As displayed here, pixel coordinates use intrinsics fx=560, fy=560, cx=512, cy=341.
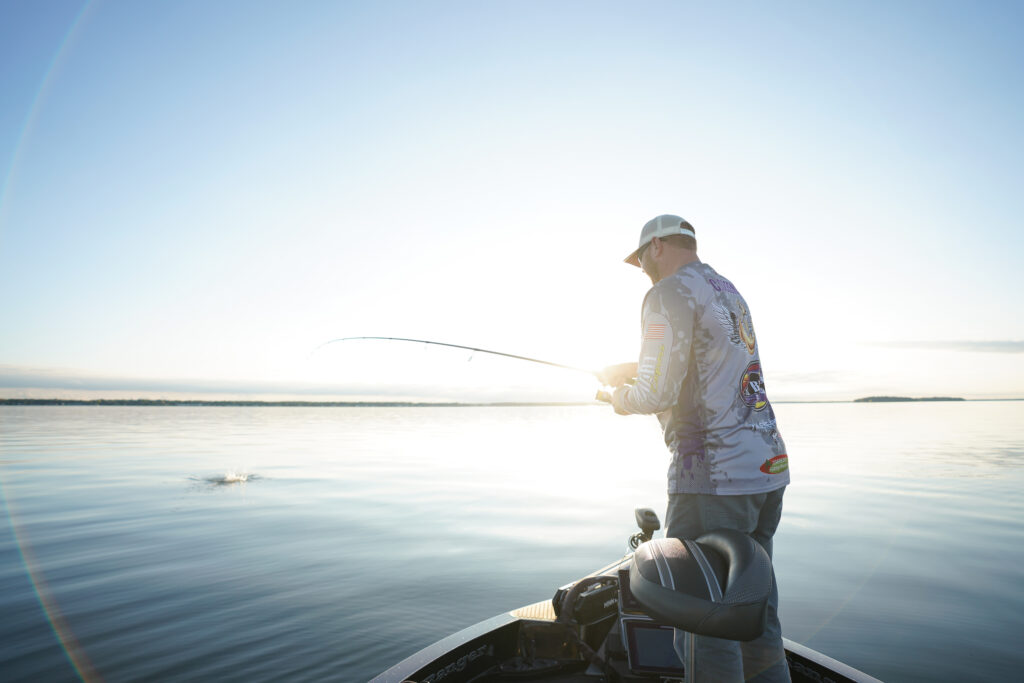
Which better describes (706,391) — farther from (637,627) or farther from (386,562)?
(386,562)

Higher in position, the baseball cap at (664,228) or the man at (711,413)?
the baseball cap at (664,228)

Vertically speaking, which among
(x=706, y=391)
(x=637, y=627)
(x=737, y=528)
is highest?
(x=706, y=391)

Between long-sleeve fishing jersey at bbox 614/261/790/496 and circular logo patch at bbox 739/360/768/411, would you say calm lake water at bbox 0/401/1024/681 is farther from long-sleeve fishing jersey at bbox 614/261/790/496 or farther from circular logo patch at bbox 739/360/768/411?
circular logo patch at bbox 739/360/768/411

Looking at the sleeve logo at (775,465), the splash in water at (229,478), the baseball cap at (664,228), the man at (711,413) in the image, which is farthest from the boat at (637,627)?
the splash in water at (229,478)

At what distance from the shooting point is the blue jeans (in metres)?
2.42

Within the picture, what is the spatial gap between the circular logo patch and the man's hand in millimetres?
809

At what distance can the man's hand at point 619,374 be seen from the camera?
3486 millimetres

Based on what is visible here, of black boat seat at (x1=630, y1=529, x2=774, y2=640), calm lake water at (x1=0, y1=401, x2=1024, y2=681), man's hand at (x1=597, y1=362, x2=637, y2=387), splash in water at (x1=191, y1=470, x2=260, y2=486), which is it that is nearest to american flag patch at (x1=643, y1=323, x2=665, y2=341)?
man's hand at (x1=597, y1=362, x2=637, y2=387)

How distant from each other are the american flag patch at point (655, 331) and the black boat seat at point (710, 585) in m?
0.91

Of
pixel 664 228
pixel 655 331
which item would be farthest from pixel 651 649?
pixel 664 228

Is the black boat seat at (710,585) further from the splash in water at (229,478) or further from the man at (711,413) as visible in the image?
the splash in water at (229,478)

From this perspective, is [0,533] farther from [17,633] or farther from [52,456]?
[52,456]

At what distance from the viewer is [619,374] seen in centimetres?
352

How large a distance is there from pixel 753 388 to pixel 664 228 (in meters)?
0.95
